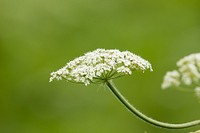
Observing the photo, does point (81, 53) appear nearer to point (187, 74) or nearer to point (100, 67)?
point (100, 67)

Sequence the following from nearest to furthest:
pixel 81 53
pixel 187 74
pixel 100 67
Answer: pixel 187 74
pixel 100 67
pixel 81 53

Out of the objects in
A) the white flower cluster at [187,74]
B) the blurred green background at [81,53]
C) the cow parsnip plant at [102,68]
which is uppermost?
the blurred green background at [81,53]

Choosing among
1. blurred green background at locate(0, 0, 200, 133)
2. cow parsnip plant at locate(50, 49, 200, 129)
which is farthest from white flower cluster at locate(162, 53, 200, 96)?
blurred green background at locate(0, 0, 200, 133)

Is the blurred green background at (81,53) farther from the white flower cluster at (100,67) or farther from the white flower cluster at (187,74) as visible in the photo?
the white flower cluster at (187,74)

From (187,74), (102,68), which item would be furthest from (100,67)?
(187,74)

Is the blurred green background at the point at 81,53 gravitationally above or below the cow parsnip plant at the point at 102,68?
above

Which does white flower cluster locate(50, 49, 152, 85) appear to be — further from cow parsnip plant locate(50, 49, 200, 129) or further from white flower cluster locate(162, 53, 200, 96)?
white flower cluster locate(162, 53, 200, 96)

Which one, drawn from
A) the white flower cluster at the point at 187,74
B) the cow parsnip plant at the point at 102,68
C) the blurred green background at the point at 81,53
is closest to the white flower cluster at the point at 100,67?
the cow parsnip plant at the point at 102,68
